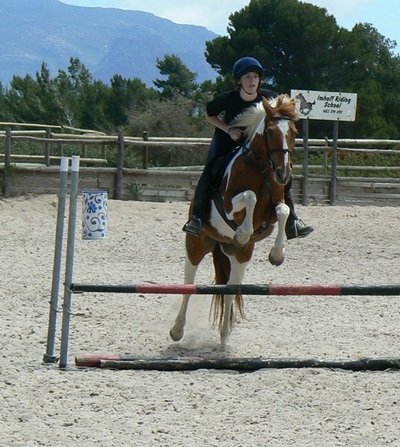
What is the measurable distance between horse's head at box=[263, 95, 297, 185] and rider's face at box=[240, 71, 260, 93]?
14.4 inches

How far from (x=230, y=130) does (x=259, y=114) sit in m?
0.27

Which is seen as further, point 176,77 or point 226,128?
point 176,77

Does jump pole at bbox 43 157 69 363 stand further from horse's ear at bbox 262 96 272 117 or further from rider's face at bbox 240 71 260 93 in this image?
rider's face at bbox 240 71 260 93

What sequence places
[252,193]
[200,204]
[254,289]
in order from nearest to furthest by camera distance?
1. [254,289]
2. [252,193]
3. [200,204]

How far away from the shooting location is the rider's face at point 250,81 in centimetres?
705

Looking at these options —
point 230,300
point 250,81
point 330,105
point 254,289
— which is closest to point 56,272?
point 254,289

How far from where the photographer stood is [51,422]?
196 inches

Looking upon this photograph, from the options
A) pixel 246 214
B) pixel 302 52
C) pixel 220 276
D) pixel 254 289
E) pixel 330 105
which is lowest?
pixel 220 276

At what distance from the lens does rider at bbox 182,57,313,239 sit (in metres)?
7.08

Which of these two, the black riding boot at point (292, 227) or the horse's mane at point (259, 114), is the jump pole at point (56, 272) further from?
the black riding boot at point (292, 227)

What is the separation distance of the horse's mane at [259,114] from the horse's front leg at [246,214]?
48 centimetres

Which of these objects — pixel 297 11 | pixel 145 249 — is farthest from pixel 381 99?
pixel 145 249

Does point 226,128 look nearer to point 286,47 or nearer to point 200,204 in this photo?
point 200,204

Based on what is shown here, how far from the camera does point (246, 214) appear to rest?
6.68 meters
